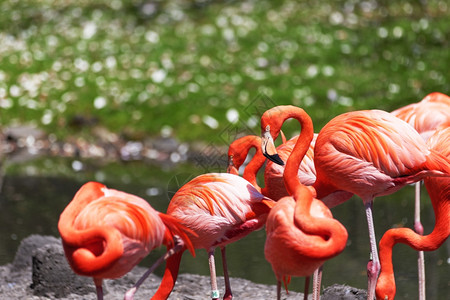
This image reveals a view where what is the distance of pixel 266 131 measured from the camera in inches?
144

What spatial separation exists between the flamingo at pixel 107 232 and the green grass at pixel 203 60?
6835 millimetres

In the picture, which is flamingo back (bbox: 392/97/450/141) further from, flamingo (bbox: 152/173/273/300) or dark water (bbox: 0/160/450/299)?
flamingo (bbox: 152/173/273/300)

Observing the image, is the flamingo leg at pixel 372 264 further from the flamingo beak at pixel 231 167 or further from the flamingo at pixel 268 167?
the flamingo beak at pixel 231 167

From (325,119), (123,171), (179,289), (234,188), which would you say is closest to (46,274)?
(179,289)

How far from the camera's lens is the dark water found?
19.1ft

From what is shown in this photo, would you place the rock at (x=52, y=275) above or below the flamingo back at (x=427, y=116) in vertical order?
below

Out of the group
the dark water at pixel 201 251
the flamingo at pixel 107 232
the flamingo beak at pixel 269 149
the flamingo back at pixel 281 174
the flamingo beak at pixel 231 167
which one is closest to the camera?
the flamingo at pixel 107 232

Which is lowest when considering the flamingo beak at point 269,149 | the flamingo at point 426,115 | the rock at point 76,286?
the rock at point 76,286

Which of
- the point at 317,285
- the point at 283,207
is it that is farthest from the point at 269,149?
the point at 317,285

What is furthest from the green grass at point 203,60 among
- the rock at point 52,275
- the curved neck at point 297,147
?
the curved neck at point 297,147

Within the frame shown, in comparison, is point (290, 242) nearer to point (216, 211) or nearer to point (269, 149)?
point (269, 149)

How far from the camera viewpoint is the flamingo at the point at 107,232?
3312 mm

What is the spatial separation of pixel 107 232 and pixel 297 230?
2.79ft

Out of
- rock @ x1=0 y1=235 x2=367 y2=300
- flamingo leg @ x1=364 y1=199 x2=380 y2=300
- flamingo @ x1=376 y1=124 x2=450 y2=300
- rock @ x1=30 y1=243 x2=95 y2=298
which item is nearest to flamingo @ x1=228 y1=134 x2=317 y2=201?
flamingo leg @ x1=364 y1=199 x2=380 y2=300
